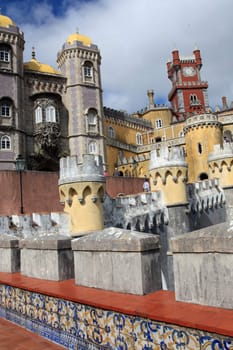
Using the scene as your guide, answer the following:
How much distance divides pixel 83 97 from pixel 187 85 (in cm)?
3669

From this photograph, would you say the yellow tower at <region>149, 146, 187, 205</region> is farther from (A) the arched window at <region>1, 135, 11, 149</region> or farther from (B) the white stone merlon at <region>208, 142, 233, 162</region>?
(A) the arched window at <region>1, 135, 11, 149</region>

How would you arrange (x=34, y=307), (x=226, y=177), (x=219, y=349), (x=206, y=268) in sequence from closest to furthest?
(x=219, y=349) < (x=206, y=268) < (x=34, y=307) < (x=226, y=177)

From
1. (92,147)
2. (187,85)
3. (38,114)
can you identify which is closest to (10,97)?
(38,114)

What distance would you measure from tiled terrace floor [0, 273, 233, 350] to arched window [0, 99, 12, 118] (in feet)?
90.9

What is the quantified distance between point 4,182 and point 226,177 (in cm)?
1535

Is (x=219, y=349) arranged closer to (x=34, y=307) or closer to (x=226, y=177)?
(x=34, y=307)

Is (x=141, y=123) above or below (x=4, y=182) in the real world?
above

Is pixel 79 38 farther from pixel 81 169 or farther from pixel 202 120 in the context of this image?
pixel 81 169

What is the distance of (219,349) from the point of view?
2.52 meters

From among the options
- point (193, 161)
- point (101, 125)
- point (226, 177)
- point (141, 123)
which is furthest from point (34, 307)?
point (141, 123)

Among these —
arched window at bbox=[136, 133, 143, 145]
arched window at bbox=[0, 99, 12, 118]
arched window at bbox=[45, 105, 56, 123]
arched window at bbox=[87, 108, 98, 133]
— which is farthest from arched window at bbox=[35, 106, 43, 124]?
arched window at bbox=[136, 133, 143, 145]

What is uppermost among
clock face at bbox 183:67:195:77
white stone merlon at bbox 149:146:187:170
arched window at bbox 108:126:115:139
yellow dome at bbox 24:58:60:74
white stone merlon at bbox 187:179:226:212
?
clock face at bbox 183:67:195:77

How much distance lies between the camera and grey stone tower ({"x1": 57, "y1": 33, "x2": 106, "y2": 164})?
34.4 metres

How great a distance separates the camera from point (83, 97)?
35.1 metres
